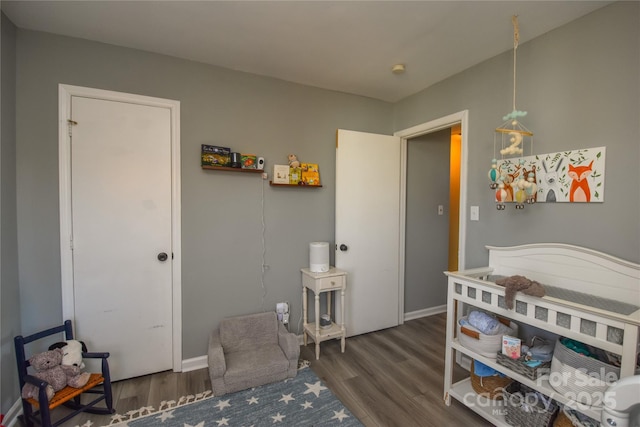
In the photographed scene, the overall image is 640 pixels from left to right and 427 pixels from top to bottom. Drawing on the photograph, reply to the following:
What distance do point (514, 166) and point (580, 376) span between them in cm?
130

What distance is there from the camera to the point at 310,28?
1844 mm

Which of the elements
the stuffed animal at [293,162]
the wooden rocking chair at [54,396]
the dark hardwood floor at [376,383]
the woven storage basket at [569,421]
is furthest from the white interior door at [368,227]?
the wooden rocking chair at [54,396]

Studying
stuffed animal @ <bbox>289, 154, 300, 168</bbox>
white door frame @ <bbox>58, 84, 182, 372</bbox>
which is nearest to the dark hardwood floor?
white door frame @ <bbox>58, 84, 182, 372</bbox>

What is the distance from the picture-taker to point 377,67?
7.76 ft

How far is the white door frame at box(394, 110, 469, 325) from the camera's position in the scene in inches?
93.5

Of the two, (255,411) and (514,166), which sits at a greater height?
(514,166)

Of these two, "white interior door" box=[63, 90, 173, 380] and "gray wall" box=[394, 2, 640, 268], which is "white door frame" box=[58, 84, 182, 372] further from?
"gray wall" box=[394, 2, 640, 268]

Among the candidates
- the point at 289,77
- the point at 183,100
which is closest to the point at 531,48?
the point at 289,77

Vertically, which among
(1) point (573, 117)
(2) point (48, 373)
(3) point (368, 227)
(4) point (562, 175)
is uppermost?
(1) point (573, 117)

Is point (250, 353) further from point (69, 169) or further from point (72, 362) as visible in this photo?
point (69, 169)

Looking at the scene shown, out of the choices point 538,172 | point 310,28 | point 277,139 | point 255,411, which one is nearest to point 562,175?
point 538,172

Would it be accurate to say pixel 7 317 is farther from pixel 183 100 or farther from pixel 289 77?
pixel 289 77

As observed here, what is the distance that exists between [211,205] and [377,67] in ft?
5.93

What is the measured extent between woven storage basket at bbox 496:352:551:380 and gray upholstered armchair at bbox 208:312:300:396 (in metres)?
1.37
